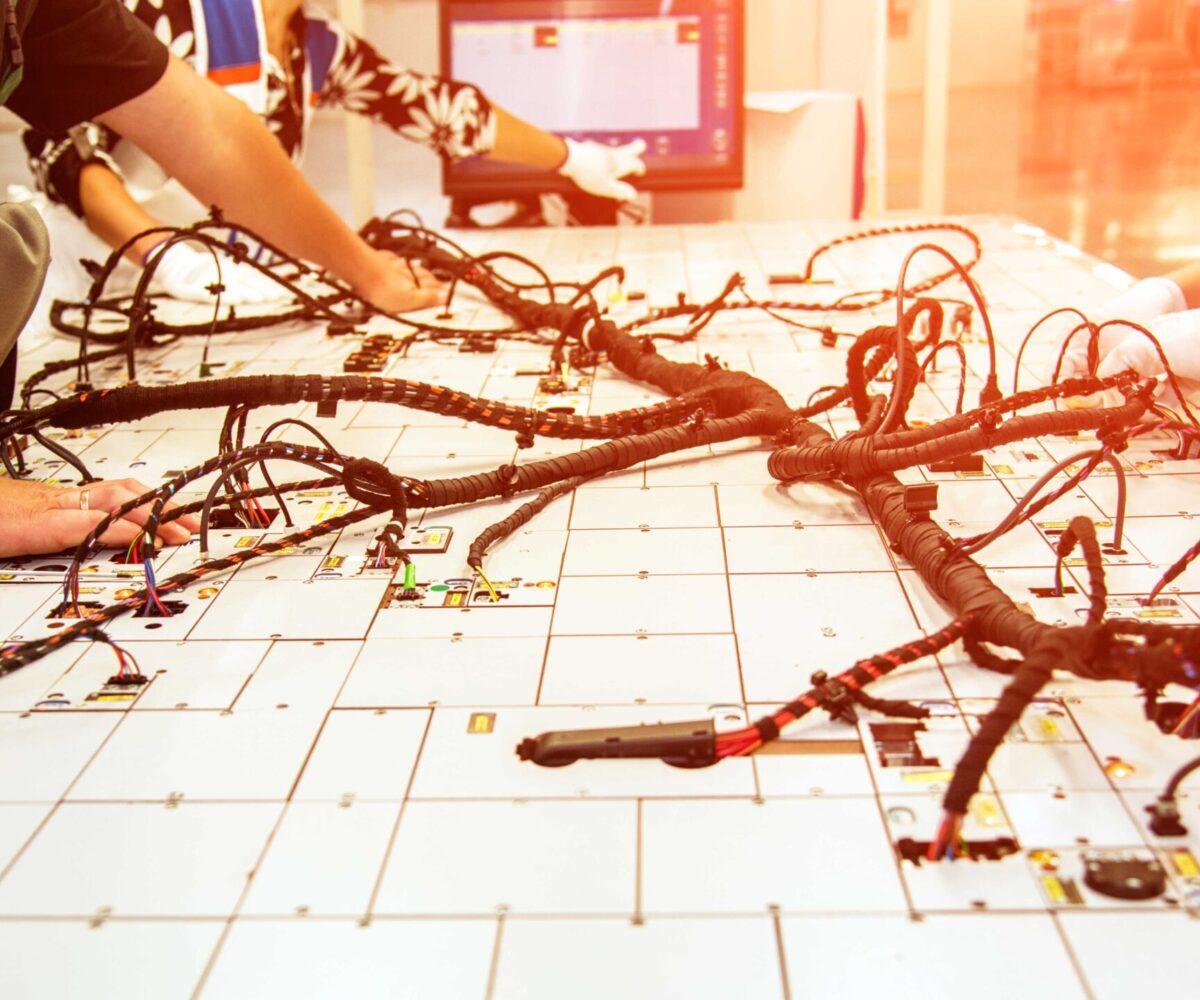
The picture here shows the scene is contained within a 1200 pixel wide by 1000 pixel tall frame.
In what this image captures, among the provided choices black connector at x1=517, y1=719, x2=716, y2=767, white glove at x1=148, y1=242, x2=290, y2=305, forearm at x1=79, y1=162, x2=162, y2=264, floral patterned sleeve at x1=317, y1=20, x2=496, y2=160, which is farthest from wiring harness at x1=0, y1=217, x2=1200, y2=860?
floral patterned sleeve at x1=317, y1=20, x2=496, y2=160

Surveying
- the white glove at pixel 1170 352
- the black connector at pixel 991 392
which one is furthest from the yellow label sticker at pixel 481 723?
the white glove at pixel 1170 352

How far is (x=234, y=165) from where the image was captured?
71.6 inches

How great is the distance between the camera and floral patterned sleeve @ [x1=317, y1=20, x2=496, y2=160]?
2.58 m

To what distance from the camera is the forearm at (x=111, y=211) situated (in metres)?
2.20

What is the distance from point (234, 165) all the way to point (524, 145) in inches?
40.2

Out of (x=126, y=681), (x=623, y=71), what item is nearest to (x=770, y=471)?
(x=126, y=681)

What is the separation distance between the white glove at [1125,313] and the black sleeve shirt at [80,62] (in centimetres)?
124

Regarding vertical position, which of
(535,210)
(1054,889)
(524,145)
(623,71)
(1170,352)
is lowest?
(1054,889)

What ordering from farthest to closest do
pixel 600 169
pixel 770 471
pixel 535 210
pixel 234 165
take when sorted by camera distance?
pixel 535 210 < pixel 600 169 < pixel 234 165 < pixel 770 471

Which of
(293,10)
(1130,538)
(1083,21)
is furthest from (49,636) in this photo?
(1083,21)

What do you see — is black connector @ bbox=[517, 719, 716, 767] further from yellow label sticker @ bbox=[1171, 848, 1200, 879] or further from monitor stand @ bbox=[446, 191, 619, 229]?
monitor stand @ bbox=[446, 191, 619, 229]

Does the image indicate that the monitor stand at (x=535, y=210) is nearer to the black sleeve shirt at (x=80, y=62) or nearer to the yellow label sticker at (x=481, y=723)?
the black sleeve shirt at (x=80, y=62)

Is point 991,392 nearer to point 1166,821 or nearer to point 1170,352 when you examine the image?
point 1170,352

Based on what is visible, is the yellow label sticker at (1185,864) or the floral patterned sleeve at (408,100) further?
the floral patterned sleeve at (408,100)
